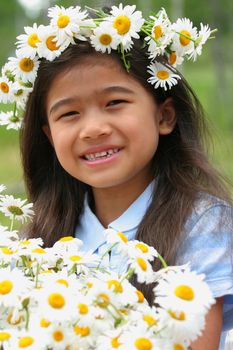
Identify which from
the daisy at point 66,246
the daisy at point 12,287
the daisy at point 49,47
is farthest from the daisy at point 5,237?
the daisy at point 49,47

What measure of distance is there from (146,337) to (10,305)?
0.23 metres

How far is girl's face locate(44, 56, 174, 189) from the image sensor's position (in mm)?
1971

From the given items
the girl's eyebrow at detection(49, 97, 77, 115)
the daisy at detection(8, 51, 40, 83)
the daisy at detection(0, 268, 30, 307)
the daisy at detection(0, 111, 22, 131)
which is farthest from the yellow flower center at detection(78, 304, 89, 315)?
the daisy at detection(0, 111, 22, 131)

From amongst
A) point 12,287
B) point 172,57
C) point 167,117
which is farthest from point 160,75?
point 12,287

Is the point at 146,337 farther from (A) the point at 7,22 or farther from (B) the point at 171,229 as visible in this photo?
(A) the point at 7,22

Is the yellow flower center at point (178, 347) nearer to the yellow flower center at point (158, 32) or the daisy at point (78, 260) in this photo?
the daisy at point (78, 260)

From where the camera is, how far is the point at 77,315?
127 cm

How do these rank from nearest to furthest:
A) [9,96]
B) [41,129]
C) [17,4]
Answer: [9,96] → [41,129] → [17,4]

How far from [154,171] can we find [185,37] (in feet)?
1.23

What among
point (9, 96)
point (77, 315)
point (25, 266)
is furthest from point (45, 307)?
point (9, 96)

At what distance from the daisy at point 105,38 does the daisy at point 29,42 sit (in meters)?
0.13

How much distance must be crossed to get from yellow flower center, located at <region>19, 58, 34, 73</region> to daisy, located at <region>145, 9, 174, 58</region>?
11.6 inches

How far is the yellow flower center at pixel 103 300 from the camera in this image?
4.28 feet

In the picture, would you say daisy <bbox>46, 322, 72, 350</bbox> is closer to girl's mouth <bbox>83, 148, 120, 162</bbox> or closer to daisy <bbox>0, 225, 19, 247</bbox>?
daisy <bbox>0, 225, 19, 247</bbox>
